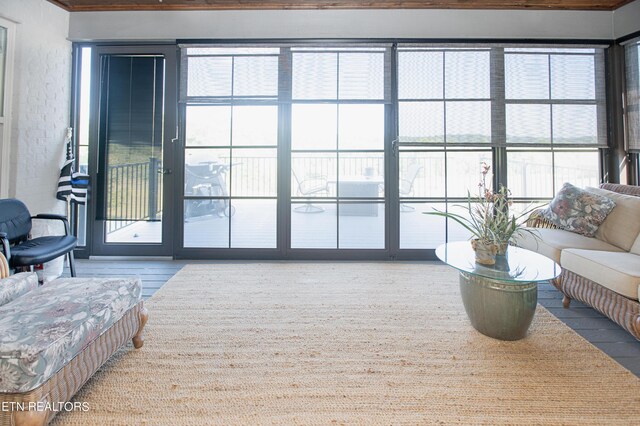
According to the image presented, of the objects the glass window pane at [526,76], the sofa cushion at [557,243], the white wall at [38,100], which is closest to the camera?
the sofa cushion at [557,243]

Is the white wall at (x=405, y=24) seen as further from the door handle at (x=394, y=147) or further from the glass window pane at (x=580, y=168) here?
the glass window pane at (x=580, y=168)

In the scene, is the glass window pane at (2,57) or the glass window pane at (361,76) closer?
the glass window pane at (2,57)

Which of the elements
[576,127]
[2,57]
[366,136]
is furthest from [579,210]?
[2,57]

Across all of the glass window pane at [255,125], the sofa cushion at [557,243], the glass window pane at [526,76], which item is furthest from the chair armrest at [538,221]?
the glass window pane at [255,125]

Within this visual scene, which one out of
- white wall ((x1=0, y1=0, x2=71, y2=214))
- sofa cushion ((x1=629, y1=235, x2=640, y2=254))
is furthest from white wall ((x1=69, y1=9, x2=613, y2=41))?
sofa cushion ((x1=629, y1=235, x2=640, y2=254))

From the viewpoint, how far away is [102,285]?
5.90ft

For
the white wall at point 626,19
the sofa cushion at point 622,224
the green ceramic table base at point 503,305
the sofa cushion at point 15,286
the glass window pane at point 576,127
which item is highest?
the white wall at point 626,19

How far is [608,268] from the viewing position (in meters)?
2.10

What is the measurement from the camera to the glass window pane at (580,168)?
3793 millimetres

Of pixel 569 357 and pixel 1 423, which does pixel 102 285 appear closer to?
pixel 1 423

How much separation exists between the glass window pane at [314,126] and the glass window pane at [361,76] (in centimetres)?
27

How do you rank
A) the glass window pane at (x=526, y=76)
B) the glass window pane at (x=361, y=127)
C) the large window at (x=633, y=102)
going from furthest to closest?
the glass window pane at (x=361, y=127)
the glass window pane at (x=526, y=76)
the large window at (x=633, y=102)

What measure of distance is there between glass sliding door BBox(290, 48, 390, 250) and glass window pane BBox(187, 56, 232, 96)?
801 mm

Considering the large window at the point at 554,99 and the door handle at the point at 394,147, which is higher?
the large window at the point at 554,99
